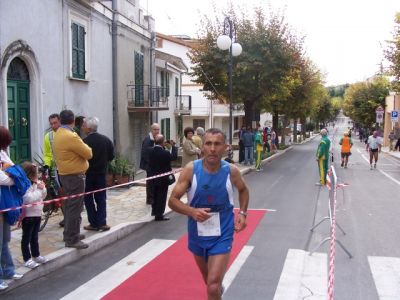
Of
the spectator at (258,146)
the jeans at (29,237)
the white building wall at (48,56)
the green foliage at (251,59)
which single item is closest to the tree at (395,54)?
the green foliage at (251,59)

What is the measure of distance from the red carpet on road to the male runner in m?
1.19

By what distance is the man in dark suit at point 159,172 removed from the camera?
9.39 meters

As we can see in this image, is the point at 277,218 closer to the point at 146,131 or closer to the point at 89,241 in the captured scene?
the point at 89,241

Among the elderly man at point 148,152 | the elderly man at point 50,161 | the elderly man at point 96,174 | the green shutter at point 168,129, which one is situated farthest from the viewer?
the green shutter at point 168,129

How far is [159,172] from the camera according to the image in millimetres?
9539

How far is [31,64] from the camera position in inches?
426

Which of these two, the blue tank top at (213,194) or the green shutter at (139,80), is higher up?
the green shutter at (139,80)

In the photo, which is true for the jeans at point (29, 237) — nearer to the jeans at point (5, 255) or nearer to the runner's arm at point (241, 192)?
the jeans at point (5, 255)

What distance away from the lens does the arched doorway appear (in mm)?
10141

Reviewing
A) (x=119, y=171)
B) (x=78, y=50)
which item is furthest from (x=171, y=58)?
(x=119, y=171)

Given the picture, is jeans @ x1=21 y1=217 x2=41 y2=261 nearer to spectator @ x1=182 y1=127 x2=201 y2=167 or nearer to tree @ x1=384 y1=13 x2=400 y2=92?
spectator @ x1=182 y1=127 x2=201 y2=167

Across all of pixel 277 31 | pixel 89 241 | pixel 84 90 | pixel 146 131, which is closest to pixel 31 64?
pixel 84 90

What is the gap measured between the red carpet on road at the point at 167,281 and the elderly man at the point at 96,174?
1349 millimetres

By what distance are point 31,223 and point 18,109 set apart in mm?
5327
